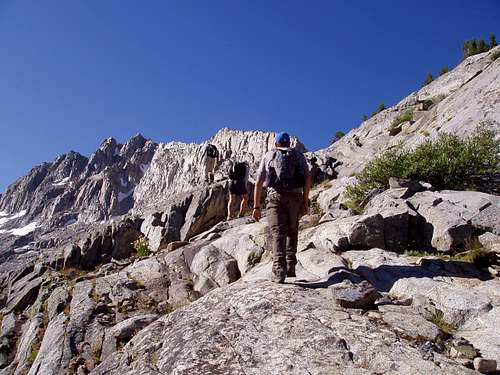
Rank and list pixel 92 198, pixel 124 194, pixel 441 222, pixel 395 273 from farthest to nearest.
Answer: pixel 124 194
pixel 92 198
pixel 441 222
pixel 395 273

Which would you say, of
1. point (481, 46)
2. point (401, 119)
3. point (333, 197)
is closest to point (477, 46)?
point (481, 46)

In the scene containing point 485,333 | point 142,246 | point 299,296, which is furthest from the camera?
point 142,246

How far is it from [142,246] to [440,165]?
14.7 metres

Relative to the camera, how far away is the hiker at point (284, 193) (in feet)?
26.8

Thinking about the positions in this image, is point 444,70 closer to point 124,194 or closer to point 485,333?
point 485,333

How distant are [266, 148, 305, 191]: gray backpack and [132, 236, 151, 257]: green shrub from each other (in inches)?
526

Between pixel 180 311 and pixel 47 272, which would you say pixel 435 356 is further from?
pixel 47 272

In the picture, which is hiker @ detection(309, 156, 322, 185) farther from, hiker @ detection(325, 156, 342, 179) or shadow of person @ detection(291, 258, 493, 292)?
shadow of person @ detection(291, 258, 493, 292)

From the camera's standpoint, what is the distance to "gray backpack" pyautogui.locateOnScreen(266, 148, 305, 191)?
8.17 m

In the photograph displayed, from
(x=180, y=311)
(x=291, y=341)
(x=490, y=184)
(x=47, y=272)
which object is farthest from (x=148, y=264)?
(x=490, y=184)

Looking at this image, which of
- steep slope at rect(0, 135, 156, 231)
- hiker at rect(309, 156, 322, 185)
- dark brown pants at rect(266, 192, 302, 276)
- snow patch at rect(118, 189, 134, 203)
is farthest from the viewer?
snow patch at rect(118, 189, 134, 203)

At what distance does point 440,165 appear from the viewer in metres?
14.0

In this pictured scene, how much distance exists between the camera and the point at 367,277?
8.20 metres

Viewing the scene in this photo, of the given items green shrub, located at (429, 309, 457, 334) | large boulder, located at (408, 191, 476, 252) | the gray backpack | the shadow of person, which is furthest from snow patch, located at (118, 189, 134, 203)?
green shrub, located at (429, 309, 457, 334)
